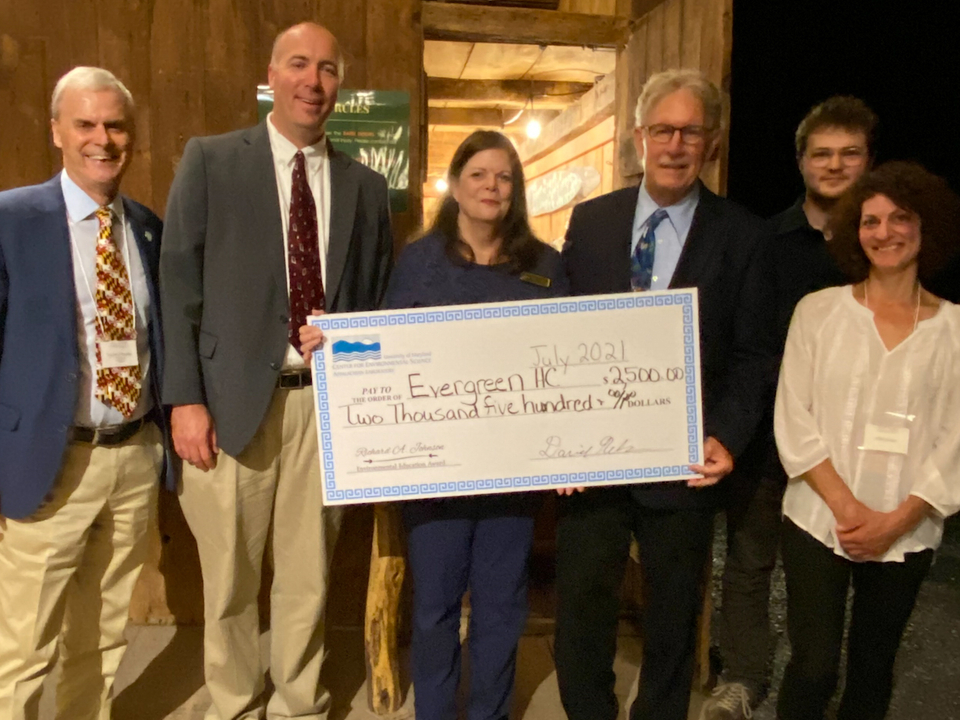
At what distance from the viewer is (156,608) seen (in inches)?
100

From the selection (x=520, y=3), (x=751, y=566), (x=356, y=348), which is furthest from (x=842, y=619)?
(x=520, y=3)

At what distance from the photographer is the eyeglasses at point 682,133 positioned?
1603 millimetres

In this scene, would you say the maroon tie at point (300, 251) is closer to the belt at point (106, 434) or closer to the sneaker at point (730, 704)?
the belt at point (106, 434)

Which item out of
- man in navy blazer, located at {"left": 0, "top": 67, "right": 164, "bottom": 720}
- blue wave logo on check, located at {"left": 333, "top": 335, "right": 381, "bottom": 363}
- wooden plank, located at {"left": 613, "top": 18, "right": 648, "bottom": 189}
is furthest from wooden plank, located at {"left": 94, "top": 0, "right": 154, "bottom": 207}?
wooden plank, located at {"left": 613, "top": 18, "right": 648, "bottom": 189}

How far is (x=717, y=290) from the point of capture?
5.40 ft

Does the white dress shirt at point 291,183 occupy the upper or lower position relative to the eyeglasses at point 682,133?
lower

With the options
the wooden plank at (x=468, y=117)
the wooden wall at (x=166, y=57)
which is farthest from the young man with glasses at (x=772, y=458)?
the wooden plank at (x=468, y=117)

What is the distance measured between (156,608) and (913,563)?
7.82 ft

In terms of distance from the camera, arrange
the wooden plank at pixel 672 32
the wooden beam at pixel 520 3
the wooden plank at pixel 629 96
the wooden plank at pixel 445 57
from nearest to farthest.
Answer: the wooden plank at pixel 672 32
the wooden plank at pixel 629 96
the wooden beam at pixel 520 3
the wooden plank at pixel 445 57

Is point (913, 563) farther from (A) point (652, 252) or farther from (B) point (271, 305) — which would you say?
(B) point (271, 305)

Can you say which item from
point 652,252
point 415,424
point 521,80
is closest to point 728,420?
point 652,252

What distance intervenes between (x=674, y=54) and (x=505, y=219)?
3.29 ft

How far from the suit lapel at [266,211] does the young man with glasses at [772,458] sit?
1245 millimetres

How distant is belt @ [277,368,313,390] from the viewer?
1.78 metres
